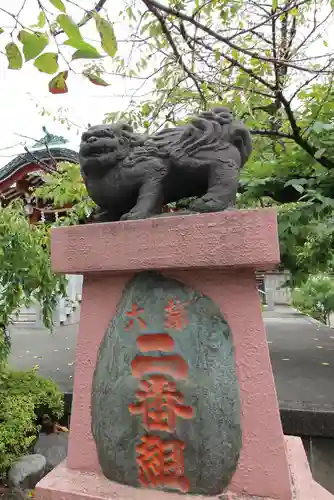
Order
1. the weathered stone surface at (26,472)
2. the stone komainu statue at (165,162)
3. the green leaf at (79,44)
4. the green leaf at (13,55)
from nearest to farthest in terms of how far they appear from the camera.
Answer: the green leaf at (79,44) → the green leaf at (13,55) → the stone komainu statue at (165,162) → the weathered stone surface at (26,472)

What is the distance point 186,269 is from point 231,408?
1.69ft

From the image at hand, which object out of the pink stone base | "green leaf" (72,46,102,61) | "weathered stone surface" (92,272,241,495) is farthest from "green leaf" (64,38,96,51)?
the pink stone base

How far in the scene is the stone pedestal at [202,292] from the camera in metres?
1.33

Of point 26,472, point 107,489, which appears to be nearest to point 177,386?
point 107,489

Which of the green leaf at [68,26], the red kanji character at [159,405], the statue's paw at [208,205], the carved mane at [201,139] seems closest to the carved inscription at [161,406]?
the red kanji character at [159,405]

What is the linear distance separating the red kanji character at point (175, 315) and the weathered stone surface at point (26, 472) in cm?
177

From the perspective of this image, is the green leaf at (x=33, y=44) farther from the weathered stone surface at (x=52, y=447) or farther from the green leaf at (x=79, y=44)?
the weathered stone surface at (x=52, y=447)

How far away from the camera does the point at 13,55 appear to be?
1.14m

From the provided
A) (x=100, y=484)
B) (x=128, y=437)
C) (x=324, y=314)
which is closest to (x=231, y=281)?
(x=128, y=437)

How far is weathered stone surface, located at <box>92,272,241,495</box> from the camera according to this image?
1.34 meters

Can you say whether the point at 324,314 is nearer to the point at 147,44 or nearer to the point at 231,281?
the point at 147,44

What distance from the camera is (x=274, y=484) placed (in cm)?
131

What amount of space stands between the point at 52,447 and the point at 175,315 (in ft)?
6.96

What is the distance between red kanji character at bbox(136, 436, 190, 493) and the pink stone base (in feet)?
0.11
